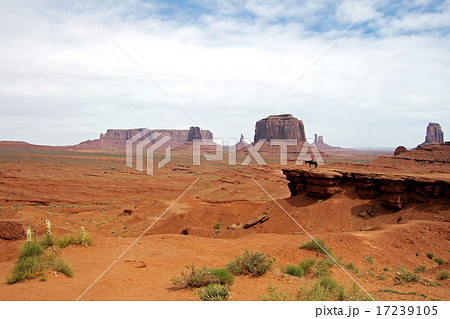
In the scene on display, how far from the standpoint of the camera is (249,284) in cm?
746

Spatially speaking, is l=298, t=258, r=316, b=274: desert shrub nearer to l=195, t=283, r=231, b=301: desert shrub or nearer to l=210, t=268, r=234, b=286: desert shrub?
l=210, t=268, r=234, b=286: desert shrub

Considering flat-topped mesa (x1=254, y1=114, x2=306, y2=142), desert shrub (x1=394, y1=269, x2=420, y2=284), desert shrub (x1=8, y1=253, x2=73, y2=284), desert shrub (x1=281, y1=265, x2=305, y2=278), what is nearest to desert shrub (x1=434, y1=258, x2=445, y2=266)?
desert shrub (x1=394, y1=269, x2=420, y2=284)

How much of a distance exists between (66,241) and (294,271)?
316 inches

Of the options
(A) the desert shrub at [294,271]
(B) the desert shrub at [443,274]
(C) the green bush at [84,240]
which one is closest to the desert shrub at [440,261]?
(B) the desert shrub at [443,274]

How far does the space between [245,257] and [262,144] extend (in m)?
114

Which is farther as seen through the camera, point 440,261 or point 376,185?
point 376,185

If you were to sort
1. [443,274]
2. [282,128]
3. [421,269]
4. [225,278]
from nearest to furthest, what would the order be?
[225,278], [443,274], [421,269], [282,128]

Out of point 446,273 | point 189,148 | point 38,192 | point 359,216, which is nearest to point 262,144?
point 189,148

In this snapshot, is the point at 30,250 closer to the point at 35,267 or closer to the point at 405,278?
the point at 35,267

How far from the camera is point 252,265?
823cm

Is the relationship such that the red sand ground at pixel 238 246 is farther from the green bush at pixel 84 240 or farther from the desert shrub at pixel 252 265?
the green bush at pixel 84 240

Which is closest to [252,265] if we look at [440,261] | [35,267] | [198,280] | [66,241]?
[198,280]

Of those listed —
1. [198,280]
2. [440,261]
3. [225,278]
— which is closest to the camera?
[198,280]

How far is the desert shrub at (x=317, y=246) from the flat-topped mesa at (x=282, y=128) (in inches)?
4361
